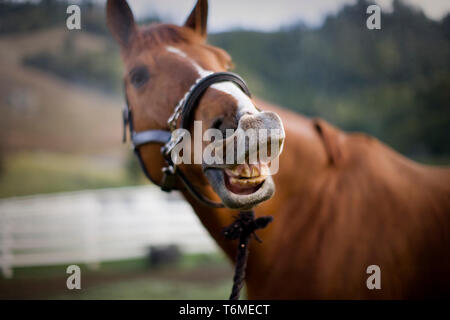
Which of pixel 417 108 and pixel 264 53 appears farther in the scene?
pixel 264 53

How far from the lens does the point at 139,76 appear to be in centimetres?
196

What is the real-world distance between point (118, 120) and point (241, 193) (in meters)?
21.8

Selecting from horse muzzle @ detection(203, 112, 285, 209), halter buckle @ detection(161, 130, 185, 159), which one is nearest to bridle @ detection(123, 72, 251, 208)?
halter buckle @ detection(161, 130, 185, 159)

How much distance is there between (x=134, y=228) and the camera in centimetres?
817

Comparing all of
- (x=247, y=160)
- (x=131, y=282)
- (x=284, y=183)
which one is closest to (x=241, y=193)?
(x=247, y=160)

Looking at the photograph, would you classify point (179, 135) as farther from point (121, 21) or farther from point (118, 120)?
point (118, 120)

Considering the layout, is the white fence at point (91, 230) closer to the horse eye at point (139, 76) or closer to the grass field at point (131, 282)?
the grass field at point (131, 282)

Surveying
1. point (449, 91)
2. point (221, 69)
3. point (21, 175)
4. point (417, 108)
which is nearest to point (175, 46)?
point (221, 69)

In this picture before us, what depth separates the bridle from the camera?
1.61 metres

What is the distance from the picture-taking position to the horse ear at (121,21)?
2148 mm

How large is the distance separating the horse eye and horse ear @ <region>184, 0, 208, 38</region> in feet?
1.47

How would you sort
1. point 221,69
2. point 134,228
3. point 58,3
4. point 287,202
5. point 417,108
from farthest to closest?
point 417,108
point 58,3
point 134,228
point 287,202
point 221,69

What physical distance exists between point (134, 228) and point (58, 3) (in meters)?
8.63

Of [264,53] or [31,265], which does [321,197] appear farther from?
[264,53]
